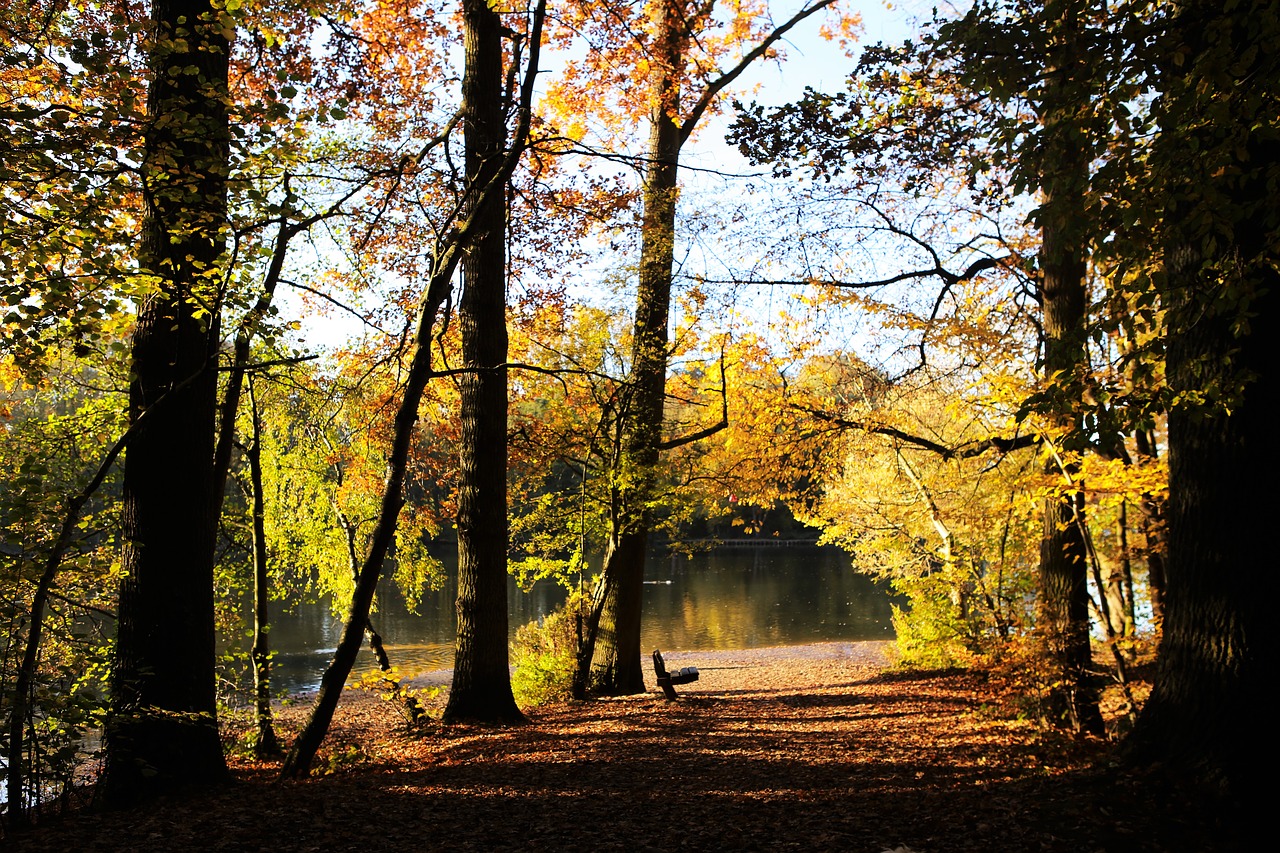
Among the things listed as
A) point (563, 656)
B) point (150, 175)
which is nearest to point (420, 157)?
point (150, 175)

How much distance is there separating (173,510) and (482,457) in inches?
147

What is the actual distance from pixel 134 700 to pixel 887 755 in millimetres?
5433

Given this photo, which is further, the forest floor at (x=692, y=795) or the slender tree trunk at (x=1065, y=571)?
the slender tree trunk at (x=1065, y=571)

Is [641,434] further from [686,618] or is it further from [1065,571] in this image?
[686,618]

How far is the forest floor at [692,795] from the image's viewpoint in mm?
4387

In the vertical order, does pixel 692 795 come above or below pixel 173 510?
below

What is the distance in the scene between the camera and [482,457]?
8914 mm

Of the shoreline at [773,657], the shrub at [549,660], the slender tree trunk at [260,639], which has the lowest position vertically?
the shoreline at [773,657]

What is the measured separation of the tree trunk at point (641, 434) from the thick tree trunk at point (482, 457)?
7.08ft

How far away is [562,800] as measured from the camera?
17.6 feet

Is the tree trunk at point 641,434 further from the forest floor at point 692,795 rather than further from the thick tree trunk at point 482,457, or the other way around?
the forest floor at point 692,795

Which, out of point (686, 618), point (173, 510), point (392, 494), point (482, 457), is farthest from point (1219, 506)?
point (686, 618)

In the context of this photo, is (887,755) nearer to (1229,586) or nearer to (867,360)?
(1229,586)

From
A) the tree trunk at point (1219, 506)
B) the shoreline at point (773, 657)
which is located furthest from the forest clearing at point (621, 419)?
the shoreline at point (773, 657)
